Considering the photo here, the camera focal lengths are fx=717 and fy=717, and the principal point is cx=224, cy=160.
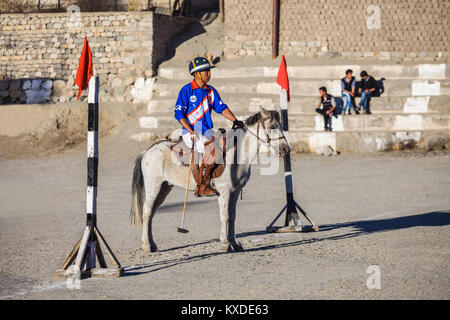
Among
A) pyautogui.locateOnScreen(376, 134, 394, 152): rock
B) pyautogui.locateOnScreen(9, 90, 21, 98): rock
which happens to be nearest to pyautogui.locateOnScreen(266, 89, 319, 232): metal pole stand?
pyautogui.locateOnScreen(376, 134, 394, 152): rock

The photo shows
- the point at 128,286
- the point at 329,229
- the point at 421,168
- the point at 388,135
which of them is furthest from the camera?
A: the point at 388,135

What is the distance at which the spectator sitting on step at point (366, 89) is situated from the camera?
23.1m

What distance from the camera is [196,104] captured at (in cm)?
934

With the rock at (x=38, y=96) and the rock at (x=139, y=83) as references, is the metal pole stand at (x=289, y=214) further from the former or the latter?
the rock at (x=38, y=96)

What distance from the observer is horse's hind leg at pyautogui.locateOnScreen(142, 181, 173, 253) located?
9.52 metres

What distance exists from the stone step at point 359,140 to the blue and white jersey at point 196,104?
12.5 metres

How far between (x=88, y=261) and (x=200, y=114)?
2.45 meters

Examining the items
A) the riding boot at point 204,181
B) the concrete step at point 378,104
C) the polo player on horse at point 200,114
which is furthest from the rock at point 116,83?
the riding boot at point 204,181

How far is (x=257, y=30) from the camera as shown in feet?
92.0

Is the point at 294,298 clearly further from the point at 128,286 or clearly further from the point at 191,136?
the point at 191,136

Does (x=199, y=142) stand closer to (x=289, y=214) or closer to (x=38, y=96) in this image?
(x=289, y=214)

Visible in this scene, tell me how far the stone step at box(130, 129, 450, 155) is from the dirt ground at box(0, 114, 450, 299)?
1.89 meters
